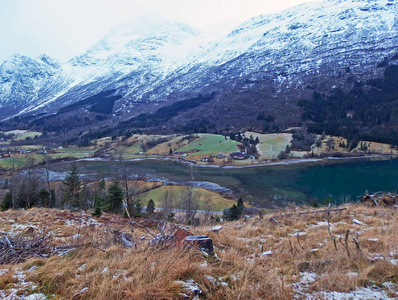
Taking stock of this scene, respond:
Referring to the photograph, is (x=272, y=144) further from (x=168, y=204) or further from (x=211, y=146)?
(x=168, y=204)

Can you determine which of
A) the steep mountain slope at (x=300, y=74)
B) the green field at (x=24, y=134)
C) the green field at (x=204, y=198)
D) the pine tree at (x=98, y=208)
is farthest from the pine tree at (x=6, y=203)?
the green field at (x=24, y=134)

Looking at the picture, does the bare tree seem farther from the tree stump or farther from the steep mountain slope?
the steep mountain slope

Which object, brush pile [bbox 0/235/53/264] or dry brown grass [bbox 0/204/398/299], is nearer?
dry brown grass [bbox 0/204/398/299]

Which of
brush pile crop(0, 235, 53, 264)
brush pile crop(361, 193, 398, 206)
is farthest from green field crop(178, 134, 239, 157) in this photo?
brush pile crop(0, 235, 53, 264)

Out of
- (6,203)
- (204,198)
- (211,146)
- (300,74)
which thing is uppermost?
(300,74)

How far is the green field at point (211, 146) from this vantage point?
303 feet

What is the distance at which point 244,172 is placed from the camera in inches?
2611

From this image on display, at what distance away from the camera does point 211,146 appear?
100625 millimetres

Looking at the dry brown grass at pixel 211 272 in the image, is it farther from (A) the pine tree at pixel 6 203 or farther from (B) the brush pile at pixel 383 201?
(A) the pine tree at pixel 6 203

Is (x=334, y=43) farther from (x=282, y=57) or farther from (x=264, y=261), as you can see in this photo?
(x=264, y=261)

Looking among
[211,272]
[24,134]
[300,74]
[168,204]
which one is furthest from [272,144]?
[24,134]

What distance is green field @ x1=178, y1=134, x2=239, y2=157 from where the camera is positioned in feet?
303

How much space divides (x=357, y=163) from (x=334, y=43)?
157 meters

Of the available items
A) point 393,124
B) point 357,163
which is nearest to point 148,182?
point 357,163
